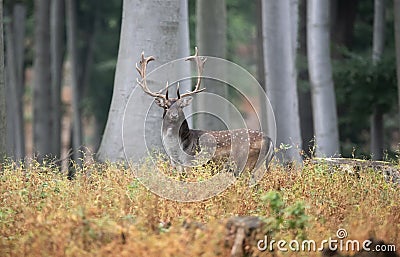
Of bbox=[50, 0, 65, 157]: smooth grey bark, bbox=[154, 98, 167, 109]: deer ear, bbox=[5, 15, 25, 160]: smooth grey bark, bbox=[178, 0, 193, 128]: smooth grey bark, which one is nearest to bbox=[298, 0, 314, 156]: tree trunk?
bbox=[50, 0, 65, 157]: smooth grey bark

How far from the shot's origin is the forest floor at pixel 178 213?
7594 mm

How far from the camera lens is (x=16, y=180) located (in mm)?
9906

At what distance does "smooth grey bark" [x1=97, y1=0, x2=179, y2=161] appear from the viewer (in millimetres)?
12883

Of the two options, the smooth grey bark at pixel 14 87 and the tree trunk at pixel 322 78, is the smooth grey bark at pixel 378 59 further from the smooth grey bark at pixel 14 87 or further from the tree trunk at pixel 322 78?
the smooth grey bark at pixel 14 87

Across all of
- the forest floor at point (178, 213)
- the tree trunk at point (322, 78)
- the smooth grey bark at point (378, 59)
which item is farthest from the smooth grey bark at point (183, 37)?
the smooth grey bark at point (378, 59)

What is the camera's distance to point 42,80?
26.4m

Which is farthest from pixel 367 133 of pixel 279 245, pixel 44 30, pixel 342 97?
pixel 279 245

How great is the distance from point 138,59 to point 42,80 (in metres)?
13.8

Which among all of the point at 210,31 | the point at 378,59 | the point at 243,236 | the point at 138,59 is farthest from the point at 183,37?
the point at 378,59

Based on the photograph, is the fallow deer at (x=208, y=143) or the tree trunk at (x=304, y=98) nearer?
the fallow deer at (x=208, y=143)

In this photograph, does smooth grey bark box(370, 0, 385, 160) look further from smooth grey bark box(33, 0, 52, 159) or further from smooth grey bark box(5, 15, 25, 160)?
smooth grey bark box(5, 15, 25, 160)

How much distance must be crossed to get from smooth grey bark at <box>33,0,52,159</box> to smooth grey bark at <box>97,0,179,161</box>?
13.2m

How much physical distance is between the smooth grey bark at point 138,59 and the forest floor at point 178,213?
6.59 ft

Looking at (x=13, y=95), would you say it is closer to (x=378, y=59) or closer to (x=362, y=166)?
(x=378, y=59)
